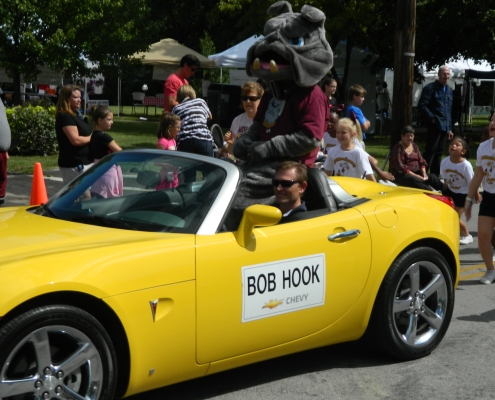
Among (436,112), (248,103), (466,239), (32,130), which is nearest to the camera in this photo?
(248,103)

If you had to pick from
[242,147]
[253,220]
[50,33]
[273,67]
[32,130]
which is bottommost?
[32,130]

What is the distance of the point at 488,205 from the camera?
7.85 meters

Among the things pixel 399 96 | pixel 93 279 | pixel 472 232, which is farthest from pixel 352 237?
pixel 399 96

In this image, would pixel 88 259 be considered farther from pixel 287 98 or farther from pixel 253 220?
pixel 287 98

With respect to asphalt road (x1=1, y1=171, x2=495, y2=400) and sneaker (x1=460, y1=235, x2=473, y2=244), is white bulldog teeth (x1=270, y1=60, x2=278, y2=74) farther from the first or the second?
sneaker (x1=460, y1=235, x2=473, y2=244)

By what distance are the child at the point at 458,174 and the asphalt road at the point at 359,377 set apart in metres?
3.70

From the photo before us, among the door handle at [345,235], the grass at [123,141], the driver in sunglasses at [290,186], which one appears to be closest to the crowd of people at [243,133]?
the grass at [123,141]

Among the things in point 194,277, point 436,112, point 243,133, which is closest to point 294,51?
point 243,133

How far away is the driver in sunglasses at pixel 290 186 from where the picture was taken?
522cm

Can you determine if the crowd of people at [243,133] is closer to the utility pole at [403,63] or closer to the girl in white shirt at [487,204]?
the girl in white shirt at [487,204]

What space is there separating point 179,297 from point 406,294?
1.78 metres

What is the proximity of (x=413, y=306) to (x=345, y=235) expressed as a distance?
77 centimetres

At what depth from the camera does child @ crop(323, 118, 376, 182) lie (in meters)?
8.80

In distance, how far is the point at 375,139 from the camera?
2644cm
